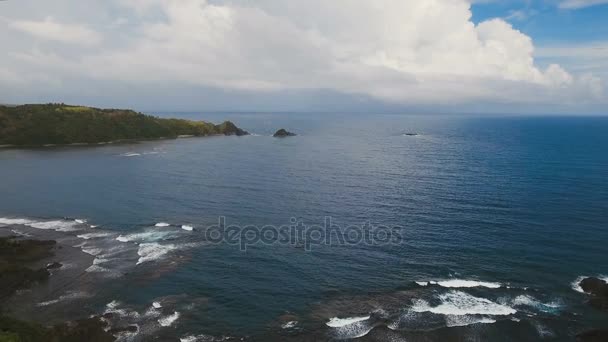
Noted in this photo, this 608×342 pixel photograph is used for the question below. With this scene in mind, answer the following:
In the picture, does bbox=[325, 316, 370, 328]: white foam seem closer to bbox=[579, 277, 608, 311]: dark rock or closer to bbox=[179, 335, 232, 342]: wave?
bbox=[179, 335, 232, 342]: wave

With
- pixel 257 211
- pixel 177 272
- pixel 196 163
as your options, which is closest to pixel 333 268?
pixel 177 272

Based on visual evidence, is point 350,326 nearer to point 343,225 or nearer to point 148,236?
point 343,225

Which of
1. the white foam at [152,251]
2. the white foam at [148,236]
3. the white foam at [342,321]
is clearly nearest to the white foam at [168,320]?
the white foam at [152,251]

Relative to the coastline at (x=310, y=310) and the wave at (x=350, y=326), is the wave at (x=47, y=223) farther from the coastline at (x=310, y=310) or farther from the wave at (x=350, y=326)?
the wave at (x=350, y=326)

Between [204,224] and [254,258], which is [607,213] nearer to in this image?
[254,258]

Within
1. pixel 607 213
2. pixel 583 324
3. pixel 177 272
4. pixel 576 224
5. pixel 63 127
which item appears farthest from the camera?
pixel 63 127

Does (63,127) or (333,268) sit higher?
(63,127)

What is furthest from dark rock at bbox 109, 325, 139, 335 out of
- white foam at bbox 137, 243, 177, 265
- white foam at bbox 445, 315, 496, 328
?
white foam at bbox 445, 315, 496, 328
